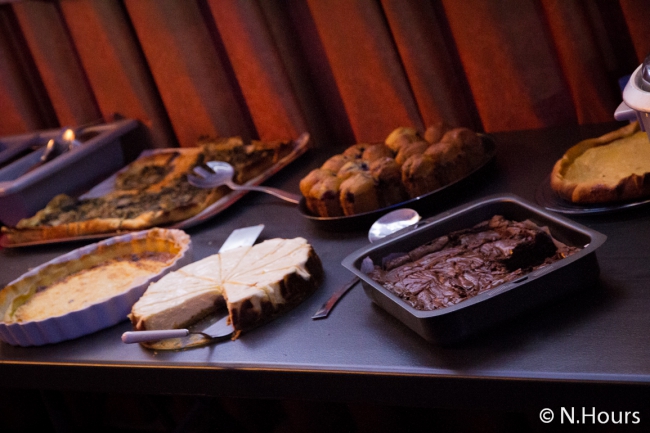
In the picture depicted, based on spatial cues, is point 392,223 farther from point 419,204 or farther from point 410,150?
point 410,150

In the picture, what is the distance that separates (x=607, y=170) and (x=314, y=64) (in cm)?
119

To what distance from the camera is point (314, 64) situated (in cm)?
226

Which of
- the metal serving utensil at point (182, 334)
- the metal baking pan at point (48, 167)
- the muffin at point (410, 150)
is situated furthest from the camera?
the metal baking pan at point (48, 167)

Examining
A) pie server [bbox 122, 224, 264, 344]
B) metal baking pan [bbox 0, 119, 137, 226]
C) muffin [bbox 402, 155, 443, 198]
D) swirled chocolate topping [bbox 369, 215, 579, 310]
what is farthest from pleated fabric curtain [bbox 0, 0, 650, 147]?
pie server [bbox 122, 224, 264, 344]

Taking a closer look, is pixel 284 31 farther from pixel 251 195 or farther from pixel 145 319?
pixel 145 319

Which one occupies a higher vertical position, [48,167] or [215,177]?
[48,167]

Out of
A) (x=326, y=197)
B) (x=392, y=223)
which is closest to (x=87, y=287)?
(x=326, y=197)

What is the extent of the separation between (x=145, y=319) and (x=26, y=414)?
1.56m

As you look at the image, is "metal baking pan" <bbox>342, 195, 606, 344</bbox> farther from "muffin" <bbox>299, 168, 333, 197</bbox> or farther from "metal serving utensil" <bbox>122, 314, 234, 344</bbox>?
"muffin" <bbox>299, 168, 333, 197</bbox>

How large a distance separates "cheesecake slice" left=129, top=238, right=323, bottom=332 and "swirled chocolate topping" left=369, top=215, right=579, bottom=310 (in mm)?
190

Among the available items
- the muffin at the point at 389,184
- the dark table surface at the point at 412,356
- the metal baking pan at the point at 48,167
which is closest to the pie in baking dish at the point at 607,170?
the dark table surface at the point at 412,356

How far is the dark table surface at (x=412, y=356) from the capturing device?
2.82ft

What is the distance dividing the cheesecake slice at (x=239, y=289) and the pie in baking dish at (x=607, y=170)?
0.50 m

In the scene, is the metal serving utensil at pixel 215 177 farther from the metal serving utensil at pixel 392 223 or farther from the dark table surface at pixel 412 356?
the metal serving utensil at pixel 392 223
